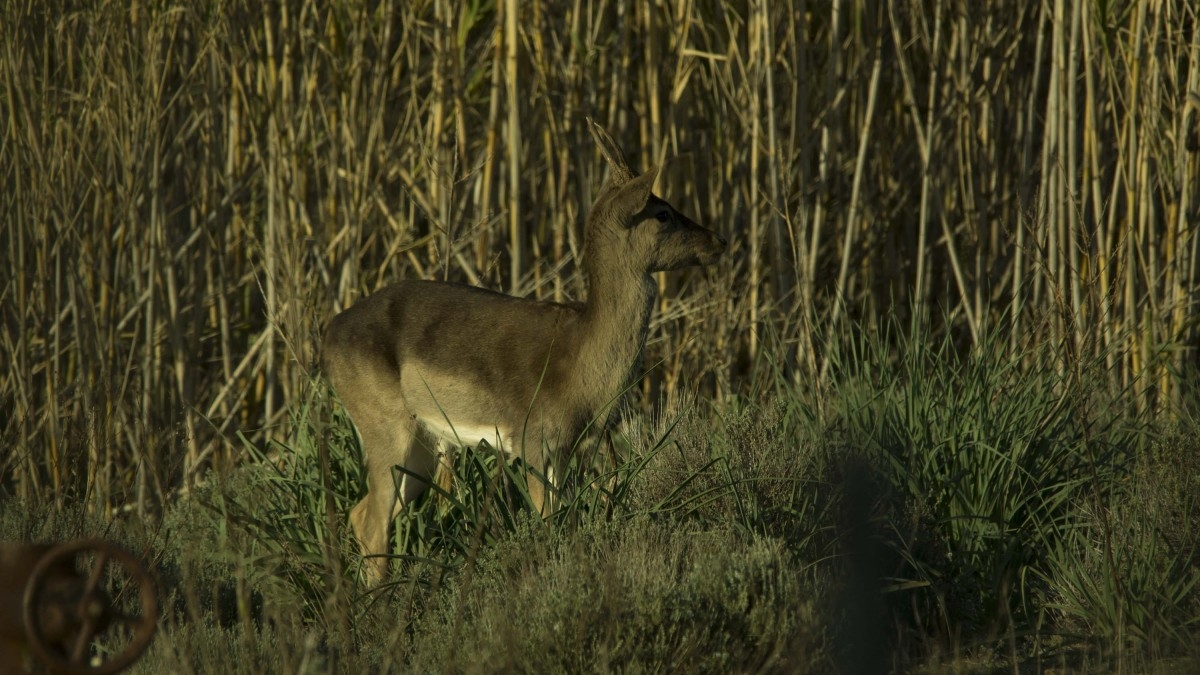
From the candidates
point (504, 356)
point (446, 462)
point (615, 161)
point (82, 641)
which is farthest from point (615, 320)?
point (82, 641)

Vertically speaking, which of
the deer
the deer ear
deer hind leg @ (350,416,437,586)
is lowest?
deer hind leg @ (350,416,437,586)

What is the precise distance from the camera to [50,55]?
275 inches

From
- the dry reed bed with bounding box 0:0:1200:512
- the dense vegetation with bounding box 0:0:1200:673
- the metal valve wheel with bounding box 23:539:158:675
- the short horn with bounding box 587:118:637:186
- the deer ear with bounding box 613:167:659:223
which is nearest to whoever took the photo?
the metal valve wheel with bounding box 23:539:158:675

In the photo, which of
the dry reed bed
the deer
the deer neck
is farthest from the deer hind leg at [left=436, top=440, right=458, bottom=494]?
the dry reed bed

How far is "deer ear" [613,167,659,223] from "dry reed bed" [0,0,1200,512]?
957 mm

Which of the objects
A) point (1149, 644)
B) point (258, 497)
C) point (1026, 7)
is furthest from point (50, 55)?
point (1149, 644)

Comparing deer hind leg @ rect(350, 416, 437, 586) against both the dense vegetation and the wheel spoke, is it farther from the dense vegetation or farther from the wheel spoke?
the wheel spoke

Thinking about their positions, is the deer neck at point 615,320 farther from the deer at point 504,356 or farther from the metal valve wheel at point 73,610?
the metal valve wheel at point 73,610

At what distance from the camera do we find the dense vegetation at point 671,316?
3.80 metres

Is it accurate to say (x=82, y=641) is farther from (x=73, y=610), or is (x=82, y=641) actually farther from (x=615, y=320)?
(x=615, y=320)

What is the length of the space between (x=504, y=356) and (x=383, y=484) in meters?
0.61

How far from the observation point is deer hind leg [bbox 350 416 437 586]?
4500 mm

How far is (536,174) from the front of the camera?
22.1 feet

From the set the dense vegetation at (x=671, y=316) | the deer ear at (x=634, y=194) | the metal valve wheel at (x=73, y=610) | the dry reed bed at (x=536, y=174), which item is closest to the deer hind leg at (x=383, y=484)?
the dense vegetation at (x=671, y=316)
